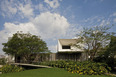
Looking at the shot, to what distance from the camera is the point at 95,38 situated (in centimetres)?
1235

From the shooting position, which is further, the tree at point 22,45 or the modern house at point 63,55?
the modern house at point 63,55

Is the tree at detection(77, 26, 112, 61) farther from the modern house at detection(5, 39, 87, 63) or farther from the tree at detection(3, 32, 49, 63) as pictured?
the tree at detection(3, 32, 49, 63)

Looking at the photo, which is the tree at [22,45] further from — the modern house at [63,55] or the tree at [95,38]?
the tree at [95,38]

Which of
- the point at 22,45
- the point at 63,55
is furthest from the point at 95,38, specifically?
the point at 22,45

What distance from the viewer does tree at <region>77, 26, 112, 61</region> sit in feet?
40.0

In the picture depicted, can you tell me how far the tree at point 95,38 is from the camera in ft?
40.0

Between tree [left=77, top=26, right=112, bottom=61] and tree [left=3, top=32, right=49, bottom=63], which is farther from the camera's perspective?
tree [left=3, top=32, right=49, bottom=63]

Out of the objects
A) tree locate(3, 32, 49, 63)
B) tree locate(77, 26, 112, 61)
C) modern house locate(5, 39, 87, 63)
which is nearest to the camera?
tree locate(77, 26, 112, 61)

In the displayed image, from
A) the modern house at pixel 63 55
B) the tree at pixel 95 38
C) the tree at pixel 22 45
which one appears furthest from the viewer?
the modern house at pixel 63 55

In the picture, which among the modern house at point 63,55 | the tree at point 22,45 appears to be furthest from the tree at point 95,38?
the tree at point 22,45

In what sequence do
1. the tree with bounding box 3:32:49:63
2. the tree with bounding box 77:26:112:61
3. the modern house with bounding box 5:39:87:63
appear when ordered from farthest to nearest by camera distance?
the modern house with bounding box 5:39:87:63 < the tree with bounding box 3:32:49:63 < the tree with bounding box 77:26:112:61

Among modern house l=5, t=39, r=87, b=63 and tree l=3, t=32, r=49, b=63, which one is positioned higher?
tree l=3, t=32, r=49, b=63

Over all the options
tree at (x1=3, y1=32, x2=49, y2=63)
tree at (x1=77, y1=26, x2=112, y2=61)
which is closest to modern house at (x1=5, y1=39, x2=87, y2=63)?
tree at (x1=3, y1=32, x2=49, y2=63)

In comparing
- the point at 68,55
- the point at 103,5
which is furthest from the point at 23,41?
the point at 103,5
